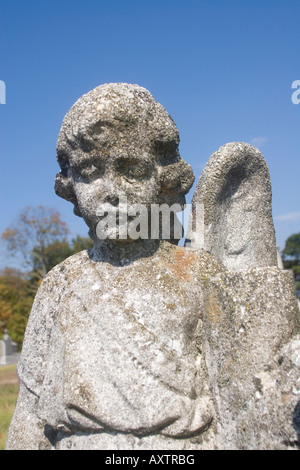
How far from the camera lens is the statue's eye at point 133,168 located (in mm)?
2299

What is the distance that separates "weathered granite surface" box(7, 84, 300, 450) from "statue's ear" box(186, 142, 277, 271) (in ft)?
0.04

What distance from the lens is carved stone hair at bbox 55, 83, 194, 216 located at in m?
2.26

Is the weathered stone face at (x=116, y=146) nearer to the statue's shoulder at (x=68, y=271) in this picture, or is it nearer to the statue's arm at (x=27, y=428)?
the statue's shoulder at (x=68, y=271)

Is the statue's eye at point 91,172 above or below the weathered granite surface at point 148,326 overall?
above

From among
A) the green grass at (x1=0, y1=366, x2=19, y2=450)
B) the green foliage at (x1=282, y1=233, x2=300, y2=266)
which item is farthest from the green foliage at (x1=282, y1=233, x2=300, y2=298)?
the green grass at (x1=0, y1=366, x2=19, y2=450)

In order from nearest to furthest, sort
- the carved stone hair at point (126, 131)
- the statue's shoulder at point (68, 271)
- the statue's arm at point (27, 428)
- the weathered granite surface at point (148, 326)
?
the weathered granite surface at point (148, 326) → the carved stone hair at point (126, 131) → the statue's arm at point (27, 428) → the statue's shoulder at point (68, 271)

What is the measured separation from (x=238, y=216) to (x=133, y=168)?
2.38 feet

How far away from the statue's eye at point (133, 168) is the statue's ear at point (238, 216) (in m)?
0.42

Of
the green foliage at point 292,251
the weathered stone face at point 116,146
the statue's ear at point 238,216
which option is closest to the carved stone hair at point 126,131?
the weathered stone face at point 116,146

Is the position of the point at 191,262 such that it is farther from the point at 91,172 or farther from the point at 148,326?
the point at 91,172

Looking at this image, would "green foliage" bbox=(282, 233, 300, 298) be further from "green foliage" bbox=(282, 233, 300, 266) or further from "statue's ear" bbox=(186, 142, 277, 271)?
"statue's ear" bbox=(186, 142, 277, 271)

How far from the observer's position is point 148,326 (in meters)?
2.24

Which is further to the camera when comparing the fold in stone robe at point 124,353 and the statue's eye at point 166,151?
the statue's eye at point 166,151

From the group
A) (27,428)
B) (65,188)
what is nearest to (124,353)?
(27,428)
